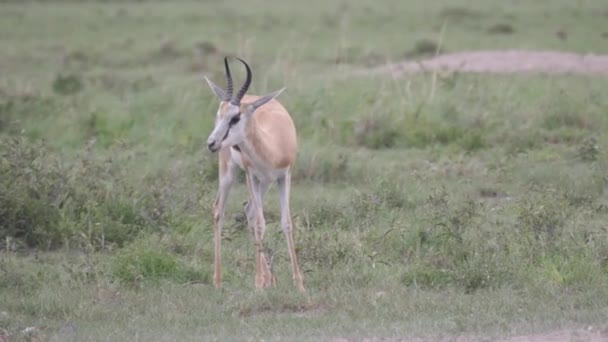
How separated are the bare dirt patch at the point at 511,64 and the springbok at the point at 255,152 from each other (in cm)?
546

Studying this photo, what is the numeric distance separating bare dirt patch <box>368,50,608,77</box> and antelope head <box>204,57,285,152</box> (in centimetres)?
582

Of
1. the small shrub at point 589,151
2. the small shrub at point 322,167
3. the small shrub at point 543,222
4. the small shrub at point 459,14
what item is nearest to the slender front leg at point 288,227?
the small shrub at point 543,222

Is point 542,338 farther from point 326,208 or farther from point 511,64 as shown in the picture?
point 511,64

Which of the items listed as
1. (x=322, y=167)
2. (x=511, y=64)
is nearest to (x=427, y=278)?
(x=322, y=167)

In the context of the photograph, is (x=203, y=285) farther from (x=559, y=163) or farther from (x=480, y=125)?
(x=480, y=125)

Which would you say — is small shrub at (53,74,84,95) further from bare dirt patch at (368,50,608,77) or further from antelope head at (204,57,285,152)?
antelope head at (204,57,285,152)

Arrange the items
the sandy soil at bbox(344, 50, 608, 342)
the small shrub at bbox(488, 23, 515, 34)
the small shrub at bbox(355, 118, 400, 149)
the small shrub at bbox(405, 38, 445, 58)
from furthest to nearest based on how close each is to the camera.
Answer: the small shrub at bbox(488, 23, 515, 34) < the small shrub at bbox(405, 38, 445, 58) < the sandy soil at bbox(344, 50, 608, 342) < the small shrub at bbox(355, 118, 400, 149)

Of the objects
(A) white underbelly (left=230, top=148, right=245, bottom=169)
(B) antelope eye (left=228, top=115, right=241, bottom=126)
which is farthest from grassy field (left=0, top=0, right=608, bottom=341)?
(B) antelope eye (left=228, top=115, right=241, bottom=126)

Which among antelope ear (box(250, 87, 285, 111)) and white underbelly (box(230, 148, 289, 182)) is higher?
antelope ear (box(250, 87, 285, 111))

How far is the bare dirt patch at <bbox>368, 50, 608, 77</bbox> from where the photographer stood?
1287 centimetres

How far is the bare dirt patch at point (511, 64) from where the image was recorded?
42.2 feet

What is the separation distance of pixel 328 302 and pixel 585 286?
4.81ft

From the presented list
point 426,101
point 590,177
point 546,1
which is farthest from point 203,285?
point 546,1

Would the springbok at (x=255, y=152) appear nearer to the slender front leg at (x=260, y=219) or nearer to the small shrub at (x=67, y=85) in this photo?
the slender front leg at (x=260, y=219)
